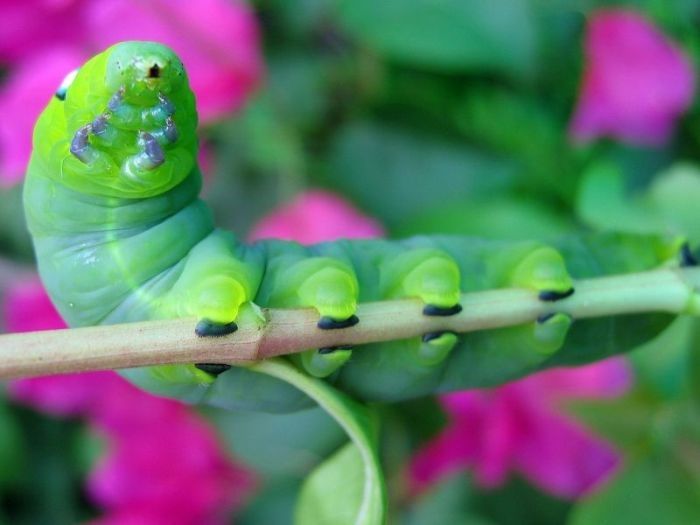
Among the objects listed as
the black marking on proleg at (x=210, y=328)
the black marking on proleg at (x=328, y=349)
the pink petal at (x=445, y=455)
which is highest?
the black marking on proleg at (x=210, y=328)

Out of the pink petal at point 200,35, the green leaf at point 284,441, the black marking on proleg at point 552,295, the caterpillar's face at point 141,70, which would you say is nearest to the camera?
the caterpillar's face at point 141,70

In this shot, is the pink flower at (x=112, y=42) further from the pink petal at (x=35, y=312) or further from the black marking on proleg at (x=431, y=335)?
the black marking on proleg at (x=431, y=335)

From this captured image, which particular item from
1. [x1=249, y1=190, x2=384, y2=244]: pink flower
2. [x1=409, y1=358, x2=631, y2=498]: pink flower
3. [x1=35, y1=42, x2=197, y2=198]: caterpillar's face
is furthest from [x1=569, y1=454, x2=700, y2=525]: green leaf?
[x1=35, y1=42, x2=197, y2=198]: caterpillar's face

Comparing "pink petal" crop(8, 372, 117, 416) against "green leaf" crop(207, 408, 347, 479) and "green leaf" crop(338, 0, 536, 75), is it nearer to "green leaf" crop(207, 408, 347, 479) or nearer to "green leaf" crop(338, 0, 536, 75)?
"green leaf" crop(207, 408, 347, 479)

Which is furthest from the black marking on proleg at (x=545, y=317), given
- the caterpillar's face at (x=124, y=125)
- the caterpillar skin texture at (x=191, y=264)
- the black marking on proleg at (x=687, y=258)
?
the caterpillar's face at (x=124, y=125)

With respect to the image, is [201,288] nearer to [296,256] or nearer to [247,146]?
[296,256]

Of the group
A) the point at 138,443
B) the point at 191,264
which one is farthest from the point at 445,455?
the point at 191,264
